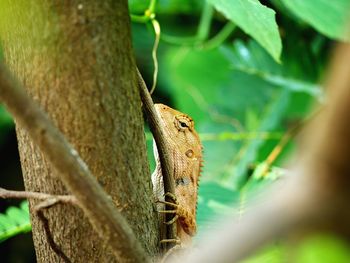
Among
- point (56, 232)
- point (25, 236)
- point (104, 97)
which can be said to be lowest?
point (25, 236)

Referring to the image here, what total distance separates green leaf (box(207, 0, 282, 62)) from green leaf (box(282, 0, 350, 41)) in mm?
282

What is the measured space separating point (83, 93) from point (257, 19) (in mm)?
358

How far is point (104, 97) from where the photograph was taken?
0.95 m

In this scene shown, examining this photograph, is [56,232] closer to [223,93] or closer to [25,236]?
[223,93]

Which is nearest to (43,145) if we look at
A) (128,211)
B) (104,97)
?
(104,97)

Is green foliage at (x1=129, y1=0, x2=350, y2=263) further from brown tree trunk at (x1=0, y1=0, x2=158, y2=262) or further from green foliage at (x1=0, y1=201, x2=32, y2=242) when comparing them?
brown tree trunk at (x1=0, y1=0, x2=158, y2=262)

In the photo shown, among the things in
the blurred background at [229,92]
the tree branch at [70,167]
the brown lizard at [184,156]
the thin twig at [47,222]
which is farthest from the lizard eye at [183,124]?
the tree branch at [70,167]

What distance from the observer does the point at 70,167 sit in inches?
30.0

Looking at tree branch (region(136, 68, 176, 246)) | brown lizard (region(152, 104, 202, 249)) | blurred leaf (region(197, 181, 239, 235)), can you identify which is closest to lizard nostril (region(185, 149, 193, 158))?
brown lizard (region(152, 104, 202, 249))

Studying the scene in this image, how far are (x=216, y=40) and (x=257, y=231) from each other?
2.61m

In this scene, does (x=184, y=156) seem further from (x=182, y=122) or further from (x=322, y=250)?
(x=322, y=250)

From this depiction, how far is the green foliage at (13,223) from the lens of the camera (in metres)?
1.59

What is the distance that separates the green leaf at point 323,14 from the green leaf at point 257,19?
0.28 m

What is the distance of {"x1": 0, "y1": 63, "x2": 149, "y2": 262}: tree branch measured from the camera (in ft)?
2.29
